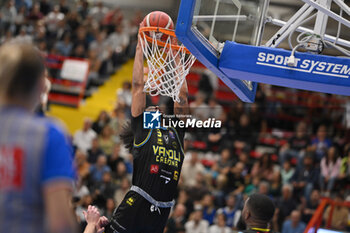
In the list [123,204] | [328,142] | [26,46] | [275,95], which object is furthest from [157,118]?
[275,95]

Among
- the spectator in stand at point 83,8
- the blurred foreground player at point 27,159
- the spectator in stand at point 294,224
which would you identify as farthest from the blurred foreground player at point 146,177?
the spectator in stand at point 83,8

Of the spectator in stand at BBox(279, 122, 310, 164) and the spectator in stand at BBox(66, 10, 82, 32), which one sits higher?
the spectator in stand at BBox(66, 10, 82, 32)

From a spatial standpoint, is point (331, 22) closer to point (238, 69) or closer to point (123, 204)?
point (238, 69)

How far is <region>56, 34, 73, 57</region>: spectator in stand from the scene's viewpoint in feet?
51.2

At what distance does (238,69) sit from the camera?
4.45m

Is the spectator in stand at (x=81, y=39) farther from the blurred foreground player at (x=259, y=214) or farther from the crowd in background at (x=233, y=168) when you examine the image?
the blurred foreground player at (x=259, y=214)

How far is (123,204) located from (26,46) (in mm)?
3096

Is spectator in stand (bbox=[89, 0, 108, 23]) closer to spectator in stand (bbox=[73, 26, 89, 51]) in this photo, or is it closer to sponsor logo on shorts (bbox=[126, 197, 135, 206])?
spectator in stand (bbox=[73, 26, 89, 51])

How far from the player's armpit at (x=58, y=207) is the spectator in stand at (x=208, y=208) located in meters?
7.61

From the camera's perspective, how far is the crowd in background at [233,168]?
9.18 m

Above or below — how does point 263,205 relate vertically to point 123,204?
above

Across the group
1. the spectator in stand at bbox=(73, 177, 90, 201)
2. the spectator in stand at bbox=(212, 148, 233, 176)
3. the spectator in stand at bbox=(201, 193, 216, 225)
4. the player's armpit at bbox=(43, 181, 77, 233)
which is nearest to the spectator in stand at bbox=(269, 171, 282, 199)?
the spectator in stand at bbox=(212, 148, 233, 176)

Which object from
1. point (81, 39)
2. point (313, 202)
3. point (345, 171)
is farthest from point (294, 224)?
point (81, 39)

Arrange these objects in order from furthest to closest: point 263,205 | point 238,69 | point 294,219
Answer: point 294,219
point 238,69
point 263,205
